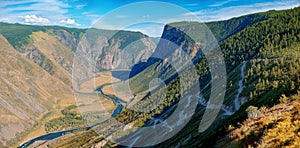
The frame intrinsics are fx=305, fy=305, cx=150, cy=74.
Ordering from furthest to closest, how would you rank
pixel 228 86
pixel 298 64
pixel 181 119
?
pixel 181 119
pixel 228 86
pixel 298 64

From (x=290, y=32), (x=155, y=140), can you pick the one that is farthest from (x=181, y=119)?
(x=290, y=32)

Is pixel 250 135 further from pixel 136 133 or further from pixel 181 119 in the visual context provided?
pixel 136 133

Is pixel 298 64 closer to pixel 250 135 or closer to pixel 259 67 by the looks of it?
pixel 259 67

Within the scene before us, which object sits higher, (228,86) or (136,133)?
(228,86)

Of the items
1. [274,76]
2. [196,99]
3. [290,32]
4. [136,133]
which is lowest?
[136,133]

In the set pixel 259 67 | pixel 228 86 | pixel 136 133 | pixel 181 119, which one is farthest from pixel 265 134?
pixel 136 133

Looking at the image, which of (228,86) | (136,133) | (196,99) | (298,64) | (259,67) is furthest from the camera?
(136,133)

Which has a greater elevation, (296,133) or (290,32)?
(290,32)

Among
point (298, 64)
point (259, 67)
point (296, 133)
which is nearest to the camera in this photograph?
point (296, 133)

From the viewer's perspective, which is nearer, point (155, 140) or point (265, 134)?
point (265, 134)
